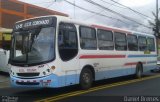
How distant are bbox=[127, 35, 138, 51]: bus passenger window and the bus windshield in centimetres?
741

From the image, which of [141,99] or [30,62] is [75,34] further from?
[141,99]

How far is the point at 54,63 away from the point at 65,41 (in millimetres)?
1117

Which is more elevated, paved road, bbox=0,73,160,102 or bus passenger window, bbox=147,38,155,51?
bus passenger window, bbox=147,38,155,51

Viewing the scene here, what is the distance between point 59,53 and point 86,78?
228 cm

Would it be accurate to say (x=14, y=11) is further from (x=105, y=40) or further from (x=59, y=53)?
(x=59, y=53)

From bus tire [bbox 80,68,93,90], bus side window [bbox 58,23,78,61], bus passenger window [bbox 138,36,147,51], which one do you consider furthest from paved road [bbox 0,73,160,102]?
bus passenger window [bbox 138,36,147,51]

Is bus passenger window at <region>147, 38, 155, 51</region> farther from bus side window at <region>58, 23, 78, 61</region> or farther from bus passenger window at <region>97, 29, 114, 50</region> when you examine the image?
bus side window at <region>58, 23, 78, 61</region>

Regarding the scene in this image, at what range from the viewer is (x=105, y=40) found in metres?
17.0

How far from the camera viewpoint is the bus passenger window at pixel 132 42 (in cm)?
1999

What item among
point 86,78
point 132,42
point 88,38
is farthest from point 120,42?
point 86,78

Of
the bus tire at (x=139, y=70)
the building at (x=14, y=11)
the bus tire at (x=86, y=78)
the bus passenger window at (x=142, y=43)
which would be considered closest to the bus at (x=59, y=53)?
the bus tire at (x=86, y=78)

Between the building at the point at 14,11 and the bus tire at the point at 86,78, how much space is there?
34.6m

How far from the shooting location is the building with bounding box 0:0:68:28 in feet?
159

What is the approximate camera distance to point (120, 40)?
18.8 m
